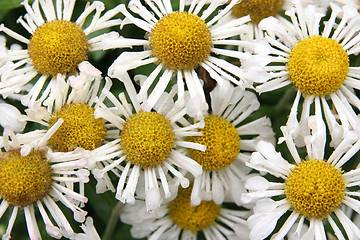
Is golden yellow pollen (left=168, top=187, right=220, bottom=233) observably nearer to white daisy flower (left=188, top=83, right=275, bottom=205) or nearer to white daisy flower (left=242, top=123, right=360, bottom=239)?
white daisy flower (left=188, top=83, right=275, bottom=205)

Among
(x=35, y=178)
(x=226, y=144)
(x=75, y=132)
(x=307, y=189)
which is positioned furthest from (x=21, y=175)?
(x=307, y=189)

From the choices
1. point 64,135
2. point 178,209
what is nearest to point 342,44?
point 178,209

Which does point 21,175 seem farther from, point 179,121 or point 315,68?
point 315,68

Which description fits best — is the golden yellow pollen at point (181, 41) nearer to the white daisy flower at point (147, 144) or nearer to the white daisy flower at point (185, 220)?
the white daisy flower at point (147, 144)

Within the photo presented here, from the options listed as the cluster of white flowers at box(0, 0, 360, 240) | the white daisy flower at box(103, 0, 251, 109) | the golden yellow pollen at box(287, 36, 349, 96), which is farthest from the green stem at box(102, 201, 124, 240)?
the golden yellow pollen at box(287, 36, 349, 96)

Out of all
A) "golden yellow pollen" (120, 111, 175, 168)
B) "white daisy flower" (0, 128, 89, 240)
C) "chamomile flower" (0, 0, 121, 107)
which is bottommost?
"white daisy flower" (0, 128, 89, 240)

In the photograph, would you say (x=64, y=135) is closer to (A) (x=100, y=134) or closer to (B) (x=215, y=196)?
(A) (x=100, y=134)
